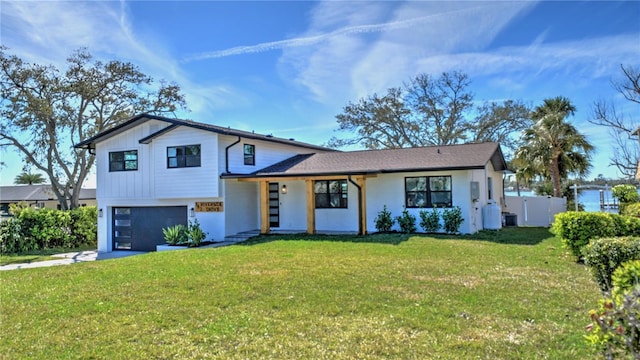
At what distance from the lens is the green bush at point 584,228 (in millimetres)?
8398

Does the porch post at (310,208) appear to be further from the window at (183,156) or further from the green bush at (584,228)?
→ the green bush at (584,228)

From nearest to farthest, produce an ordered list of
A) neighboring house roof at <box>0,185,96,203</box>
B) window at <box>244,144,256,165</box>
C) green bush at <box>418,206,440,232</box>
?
green bush at <box>418,206,440,232</box> < window at <box>244,144,256,165</box> < neighboring house roof at <box>0,185,96,203</box>

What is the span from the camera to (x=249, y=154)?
17359 millimetres

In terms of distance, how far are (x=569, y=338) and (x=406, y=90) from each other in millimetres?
29943

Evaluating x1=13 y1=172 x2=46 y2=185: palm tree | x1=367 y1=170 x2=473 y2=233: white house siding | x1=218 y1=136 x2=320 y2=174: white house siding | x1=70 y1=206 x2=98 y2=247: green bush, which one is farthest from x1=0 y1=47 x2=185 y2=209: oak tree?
x1=13 y1=172 x2=46 y2=185: palm tree

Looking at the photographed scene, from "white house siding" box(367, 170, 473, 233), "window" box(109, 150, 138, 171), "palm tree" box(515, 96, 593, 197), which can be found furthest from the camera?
"palm tree" box(515, 96, 593, 197)

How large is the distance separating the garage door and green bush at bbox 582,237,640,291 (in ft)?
48.0

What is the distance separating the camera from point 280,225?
683 inches

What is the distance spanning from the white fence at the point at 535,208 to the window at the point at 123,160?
1784 centimetres

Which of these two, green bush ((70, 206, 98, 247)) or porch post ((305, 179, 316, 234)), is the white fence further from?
green bush ((70, 206, 98, 247))

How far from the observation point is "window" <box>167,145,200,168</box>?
16.0m

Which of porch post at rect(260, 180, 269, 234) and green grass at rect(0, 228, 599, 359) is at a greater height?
porch post at rect(260, 180, 269, 234)

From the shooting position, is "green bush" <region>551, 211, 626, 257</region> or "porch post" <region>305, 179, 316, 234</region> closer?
"green bush" <region>551, 211, 626, 257</region>

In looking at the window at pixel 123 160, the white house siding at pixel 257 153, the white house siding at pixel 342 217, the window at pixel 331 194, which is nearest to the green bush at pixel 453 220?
the white house siding at pixel 342 217
